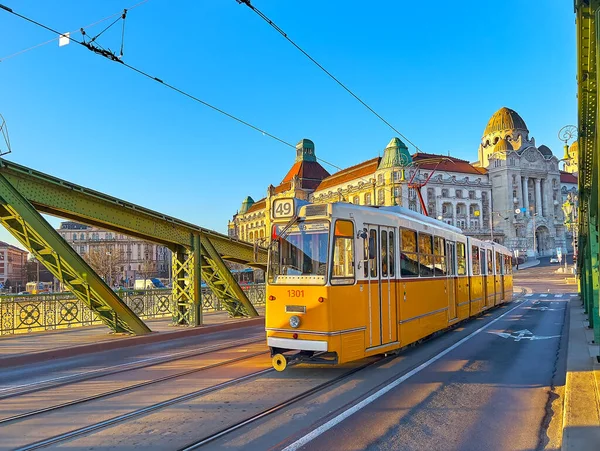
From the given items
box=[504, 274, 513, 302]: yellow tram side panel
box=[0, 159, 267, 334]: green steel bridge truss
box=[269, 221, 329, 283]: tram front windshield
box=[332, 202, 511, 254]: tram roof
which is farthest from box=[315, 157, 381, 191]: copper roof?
box=[269, 221, 329, 283]: tram front windshield

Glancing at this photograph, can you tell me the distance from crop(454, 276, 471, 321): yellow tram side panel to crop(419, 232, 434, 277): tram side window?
2785 mm

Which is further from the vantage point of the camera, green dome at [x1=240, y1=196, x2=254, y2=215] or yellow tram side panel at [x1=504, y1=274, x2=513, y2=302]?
green dome at [x1=240, y1=196, x2=254, y2=215]

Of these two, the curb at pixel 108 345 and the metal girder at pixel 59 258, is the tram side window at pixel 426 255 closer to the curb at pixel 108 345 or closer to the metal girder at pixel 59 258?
the curb at pixel 108 345

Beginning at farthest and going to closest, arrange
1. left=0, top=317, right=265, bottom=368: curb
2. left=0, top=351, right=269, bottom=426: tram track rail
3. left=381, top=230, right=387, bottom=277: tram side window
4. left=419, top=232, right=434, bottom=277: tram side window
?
1. left=419, top=232, right=434, bottom=277: tram side window
2. left=0, top=317, right=265, bottom=368: curb
3. left=381, top=230, right=387, bottom=277: tram side window
4. left=0, top=351, right=269, bottom=426: tram track rail

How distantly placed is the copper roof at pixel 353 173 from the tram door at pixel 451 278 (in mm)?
87452

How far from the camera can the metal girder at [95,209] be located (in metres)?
11.4

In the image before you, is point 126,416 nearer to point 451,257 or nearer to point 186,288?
point 451,257

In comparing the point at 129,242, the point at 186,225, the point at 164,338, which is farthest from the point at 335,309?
the point at 129,242

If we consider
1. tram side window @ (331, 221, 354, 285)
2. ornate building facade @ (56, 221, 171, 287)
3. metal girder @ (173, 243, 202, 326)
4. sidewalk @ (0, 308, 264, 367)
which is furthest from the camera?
ornate building facade @ (56, 221, 171, 287)

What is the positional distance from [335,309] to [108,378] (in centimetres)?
463

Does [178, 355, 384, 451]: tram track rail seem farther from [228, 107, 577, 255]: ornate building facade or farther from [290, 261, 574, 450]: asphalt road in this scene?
[228, 107, 577, 255]: ornate building facade

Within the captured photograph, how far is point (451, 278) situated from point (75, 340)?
11196 mm

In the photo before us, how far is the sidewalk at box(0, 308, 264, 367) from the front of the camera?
37.6 feet

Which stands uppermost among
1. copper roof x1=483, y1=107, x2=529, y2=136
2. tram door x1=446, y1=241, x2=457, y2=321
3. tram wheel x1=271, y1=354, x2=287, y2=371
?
copper roof x1=483, y1=107, x2=529, y2=136
